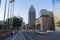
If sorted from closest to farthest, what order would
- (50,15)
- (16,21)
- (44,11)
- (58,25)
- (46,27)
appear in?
1. (58,25)
2. (16,21)
3. (46,27)
4. (50,15)
5. (44,11)

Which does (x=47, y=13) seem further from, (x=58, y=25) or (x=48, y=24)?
(x=58, y=25)

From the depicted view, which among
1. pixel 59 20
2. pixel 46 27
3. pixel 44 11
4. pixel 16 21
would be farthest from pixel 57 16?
pixel 44 11

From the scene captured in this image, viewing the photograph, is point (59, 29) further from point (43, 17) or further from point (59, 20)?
point (43, 17)

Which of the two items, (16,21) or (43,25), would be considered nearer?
(16,21)

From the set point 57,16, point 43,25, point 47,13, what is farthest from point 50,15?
point 57,16

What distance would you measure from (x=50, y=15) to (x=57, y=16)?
77.0 m

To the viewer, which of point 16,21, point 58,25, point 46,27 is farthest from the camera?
point 46,27

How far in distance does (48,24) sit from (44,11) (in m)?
27.4

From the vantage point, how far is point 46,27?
133 meters

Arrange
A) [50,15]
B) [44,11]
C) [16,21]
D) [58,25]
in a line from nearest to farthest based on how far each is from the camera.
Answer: [58,25], [16,21], [50,15], [44,11]

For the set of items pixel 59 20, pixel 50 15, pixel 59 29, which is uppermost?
pixel 50 15

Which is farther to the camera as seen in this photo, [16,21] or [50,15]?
[50,15]

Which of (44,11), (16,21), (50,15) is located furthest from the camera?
(44,11)

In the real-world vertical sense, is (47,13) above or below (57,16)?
above
